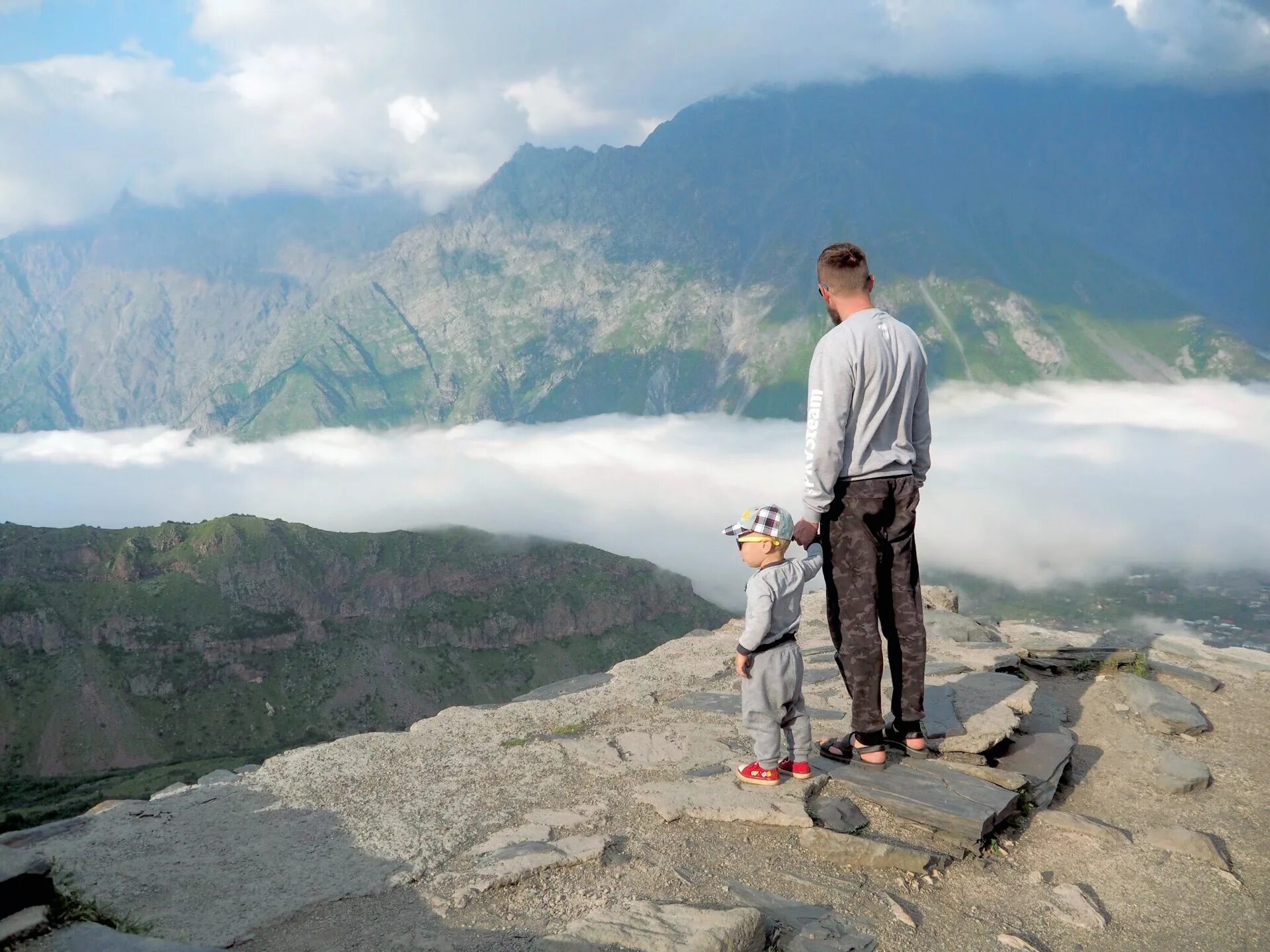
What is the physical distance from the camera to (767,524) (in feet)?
20.3

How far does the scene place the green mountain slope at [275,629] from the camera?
110 m

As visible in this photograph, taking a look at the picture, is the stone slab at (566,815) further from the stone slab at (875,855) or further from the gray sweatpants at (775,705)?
the stone slab at (875,855)

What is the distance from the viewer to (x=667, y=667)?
37.0 ft

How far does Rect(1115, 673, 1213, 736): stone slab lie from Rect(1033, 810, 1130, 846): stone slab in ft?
8.92

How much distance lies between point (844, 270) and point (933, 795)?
3933 millimetres

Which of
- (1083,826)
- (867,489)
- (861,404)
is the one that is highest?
(861,404)

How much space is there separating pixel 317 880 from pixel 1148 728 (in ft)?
26.6

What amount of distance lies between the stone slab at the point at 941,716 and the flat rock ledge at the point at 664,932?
331 centimetres

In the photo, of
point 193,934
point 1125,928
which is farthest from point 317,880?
point 1125,928

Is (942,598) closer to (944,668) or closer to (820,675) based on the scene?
(944,668)

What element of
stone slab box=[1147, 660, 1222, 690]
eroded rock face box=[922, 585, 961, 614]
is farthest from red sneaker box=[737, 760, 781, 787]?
eroded rock face box=[922, 585, 961, 614]

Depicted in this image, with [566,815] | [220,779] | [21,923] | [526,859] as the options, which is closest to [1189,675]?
[566,815]

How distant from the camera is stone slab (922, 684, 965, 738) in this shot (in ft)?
23.5

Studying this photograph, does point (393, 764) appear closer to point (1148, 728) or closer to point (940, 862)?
point (940, 862)
